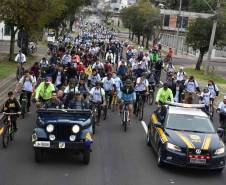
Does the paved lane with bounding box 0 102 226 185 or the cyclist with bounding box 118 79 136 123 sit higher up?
the cyclist with bounding box 118 79 136 123

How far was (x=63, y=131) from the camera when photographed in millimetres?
13672

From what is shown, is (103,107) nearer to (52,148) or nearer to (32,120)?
(32,120)

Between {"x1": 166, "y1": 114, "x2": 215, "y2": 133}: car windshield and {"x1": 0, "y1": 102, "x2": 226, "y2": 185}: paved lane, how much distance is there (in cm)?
113

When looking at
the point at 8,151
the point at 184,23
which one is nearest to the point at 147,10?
the point at 184,23

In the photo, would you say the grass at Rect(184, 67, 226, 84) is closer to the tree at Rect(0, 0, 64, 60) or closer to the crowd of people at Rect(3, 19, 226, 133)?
the crowd of people at Rect(3, 19, 226, 133)

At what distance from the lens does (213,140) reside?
553 inches

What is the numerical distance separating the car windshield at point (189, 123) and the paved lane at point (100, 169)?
1129 millimetres

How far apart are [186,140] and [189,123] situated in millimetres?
1337

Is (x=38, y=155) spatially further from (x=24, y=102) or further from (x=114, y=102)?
(x=114, y=102)

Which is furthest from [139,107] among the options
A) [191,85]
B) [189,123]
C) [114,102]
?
[189,123]

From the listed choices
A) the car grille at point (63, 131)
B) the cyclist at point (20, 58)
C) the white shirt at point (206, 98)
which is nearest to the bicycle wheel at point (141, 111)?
the white shirt at point (206, 98)

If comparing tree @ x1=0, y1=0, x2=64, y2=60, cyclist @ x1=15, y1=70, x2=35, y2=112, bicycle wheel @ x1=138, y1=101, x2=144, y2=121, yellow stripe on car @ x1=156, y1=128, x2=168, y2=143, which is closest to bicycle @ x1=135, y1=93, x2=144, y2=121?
bicycle wheel @ x1=138, y1=101, x2=144, y2=121

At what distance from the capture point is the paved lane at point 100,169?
41.3ft

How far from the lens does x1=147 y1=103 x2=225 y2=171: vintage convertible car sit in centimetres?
1343
